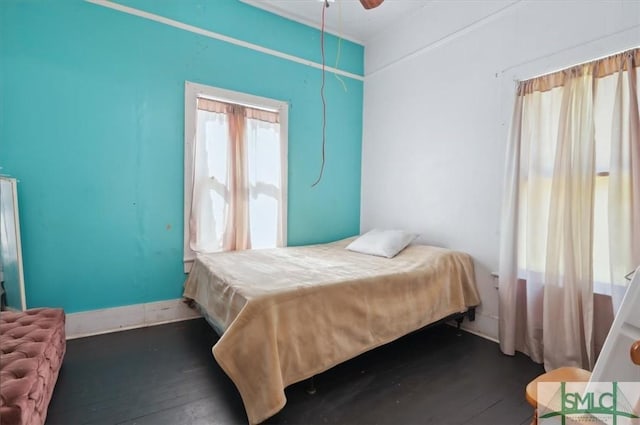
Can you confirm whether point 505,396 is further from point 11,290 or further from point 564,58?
point 11,290

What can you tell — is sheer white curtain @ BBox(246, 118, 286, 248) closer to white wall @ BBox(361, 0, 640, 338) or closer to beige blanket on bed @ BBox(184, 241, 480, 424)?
beige blanket on bed @ BBox(184, 241, 480, 424)

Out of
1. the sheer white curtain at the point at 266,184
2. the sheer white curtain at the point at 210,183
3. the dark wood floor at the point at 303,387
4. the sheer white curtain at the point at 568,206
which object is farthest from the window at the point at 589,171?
the sheer white curtain at the point at 210,183

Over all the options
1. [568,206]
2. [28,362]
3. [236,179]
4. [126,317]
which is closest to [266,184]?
[236,179]

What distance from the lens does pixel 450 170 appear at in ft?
9.73

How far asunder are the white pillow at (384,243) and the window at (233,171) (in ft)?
2.86

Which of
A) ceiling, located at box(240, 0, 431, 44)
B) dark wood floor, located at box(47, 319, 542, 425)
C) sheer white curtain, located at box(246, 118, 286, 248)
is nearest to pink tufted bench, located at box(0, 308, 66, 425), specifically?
dark wood floor, located at box(47, 319, 542, 425)

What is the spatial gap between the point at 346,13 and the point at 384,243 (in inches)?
96.9

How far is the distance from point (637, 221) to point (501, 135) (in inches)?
42.9

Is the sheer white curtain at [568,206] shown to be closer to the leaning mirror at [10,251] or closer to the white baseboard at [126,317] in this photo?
the white baseboard at [126,317]

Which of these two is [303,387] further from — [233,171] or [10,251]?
[10,251]

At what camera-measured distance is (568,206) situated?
6.77 feet

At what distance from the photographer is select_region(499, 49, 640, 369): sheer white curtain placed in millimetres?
1863

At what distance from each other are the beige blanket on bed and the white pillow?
91 millimetres

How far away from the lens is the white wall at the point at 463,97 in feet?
7.14
